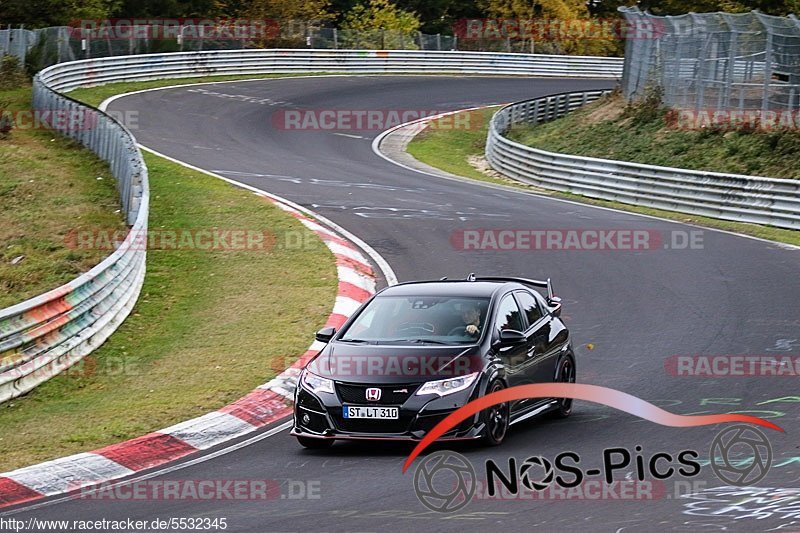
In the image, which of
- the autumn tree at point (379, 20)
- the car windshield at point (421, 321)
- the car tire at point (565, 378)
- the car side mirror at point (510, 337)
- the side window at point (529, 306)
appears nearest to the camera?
the car side mirror at point (510, 337)

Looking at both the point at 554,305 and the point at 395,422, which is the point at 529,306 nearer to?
the point at 554,305

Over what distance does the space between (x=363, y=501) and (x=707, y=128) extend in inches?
965

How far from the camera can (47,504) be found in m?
8.77

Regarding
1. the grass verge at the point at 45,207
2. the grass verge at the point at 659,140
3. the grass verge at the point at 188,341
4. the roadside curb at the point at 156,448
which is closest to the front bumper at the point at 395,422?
the roadside curb at the point at 156,448

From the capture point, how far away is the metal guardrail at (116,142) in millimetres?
12844

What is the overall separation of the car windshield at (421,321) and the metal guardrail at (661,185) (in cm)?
1473

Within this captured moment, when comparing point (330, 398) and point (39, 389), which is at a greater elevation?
point (330, 398)

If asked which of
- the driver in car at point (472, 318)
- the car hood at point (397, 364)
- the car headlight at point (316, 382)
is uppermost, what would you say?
the driver in car at point (472, 318)

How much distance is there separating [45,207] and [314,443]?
13598 mm

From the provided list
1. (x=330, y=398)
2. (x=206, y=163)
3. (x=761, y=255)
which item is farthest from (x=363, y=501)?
(x=206, y=163)

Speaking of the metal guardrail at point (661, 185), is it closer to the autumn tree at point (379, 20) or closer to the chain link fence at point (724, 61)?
the chain link fence at point (724, 61)

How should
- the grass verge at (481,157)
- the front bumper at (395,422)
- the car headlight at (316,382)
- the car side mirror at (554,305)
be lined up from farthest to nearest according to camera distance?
1. the grass verge at (481,157)
2. the car side mirror at (554,305)
3. the car headlight at (316,382)
4. the front bumper at (395,422)

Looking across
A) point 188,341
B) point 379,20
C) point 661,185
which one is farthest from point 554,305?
point 379,20

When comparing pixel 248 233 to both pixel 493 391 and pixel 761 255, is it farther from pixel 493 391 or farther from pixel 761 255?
pixel 493 391
